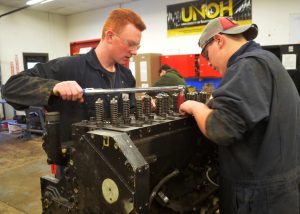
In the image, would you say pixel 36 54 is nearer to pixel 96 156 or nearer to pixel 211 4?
pixel 211 4

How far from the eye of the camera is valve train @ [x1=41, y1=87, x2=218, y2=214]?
84 centimetres

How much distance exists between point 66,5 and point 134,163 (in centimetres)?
701

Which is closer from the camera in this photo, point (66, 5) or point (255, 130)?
point (255, 130)

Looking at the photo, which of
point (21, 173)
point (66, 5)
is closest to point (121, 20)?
point (21, 173)

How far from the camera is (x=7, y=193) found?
3.16 metres

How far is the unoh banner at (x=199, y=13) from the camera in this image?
496 cm

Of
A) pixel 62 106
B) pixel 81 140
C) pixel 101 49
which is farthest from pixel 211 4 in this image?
pixel 81 140

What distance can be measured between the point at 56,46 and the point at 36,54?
0.70m

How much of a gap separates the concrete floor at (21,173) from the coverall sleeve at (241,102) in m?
2.43

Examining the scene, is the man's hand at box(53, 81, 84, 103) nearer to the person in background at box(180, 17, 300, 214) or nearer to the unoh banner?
the person in background at box(180, 17, 300, 214)

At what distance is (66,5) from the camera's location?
273 inches

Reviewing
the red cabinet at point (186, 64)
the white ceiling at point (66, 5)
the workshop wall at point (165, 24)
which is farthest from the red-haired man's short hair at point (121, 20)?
the white ceiling at point (66, 5)

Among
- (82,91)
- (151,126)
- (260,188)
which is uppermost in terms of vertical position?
(82,91)

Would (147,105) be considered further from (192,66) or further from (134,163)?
(192,66)
